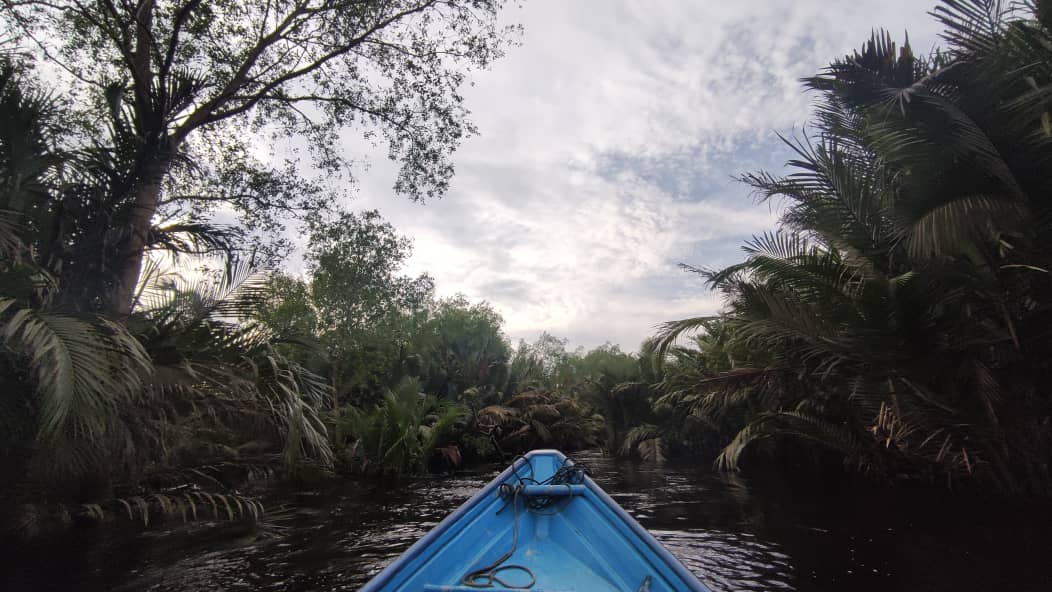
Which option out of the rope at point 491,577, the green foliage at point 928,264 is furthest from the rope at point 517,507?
the green foliage at point 928,264

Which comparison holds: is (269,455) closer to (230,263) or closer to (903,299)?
(230,263)

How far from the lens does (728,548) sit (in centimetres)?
578

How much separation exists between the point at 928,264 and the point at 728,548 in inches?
156

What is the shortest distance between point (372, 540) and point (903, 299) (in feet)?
23.1

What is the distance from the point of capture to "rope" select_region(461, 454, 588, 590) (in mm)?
3021

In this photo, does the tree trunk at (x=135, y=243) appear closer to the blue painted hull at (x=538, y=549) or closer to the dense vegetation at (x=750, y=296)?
the dense vegetation at (x=750, y=296)

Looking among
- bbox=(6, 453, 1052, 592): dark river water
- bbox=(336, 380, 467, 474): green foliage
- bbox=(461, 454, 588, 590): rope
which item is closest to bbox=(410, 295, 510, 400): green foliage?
bbox=(336, 380, 467, 474): green foliage

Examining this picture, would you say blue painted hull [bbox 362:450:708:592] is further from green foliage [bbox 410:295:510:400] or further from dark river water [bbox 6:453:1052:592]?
green foliage [bbox 410:295:510:400]

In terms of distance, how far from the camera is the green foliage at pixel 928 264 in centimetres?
504

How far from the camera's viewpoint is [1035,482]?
6164mm

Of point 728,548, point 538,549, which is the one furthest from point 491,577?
point 728,548

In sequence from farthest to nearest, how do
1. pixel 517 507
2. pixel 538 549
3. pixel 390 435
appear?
pixel 390 435
pixel 517 507
pixel 538 549

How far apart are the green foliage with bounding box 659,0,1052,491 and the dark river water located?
835mm

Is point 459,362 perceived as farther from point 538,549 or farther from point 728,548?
point 538,549
